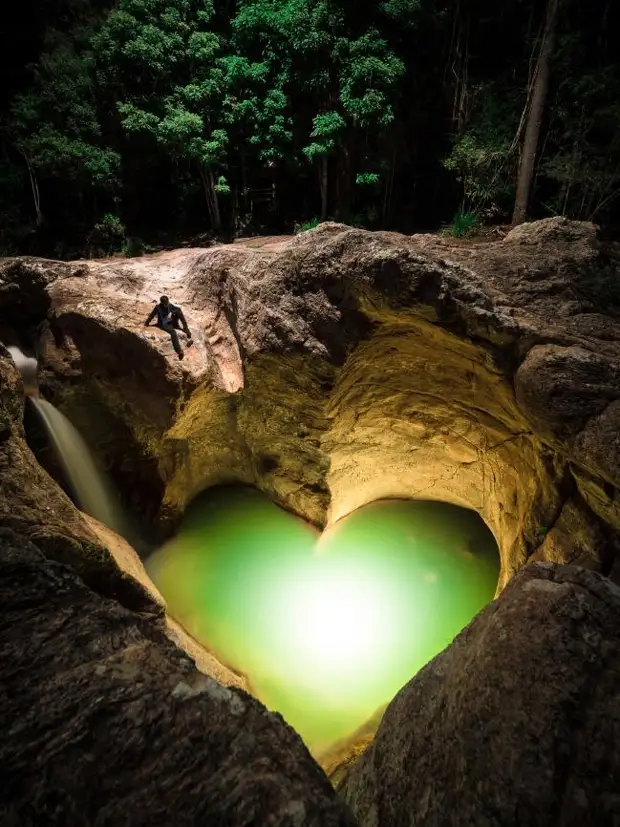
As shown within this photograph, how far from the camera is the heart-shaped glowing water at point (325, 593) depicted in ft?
22.5

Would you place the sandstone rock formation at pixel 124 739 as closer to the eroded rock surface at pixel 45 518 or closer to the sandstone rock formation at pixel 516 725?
the sandstone rock formation at pixel 516 725

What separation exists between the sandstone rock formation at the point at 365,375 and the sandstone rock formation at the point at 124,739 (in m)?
3.44

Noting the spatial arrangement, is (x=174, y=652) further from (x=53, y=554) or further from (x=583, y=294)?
(x=583, y=294)

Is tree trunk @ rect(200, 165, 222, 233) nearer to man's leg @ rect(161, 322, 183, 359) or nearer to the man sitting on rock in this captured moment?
the man sitting on rock

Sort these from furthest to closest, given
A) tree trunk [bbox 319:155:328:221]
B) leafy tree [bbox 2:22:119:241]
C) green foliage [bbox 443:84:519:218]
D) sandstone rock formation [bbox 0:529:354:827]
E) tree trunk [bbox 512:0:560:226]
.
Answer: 1. tree trunk [bbox 319:155:328:221]
2. leafy tree [bbox 2:22:119:241]
3. green foliage [bbox 443:84:519:218]
4. tree trunk [bbox 512:0:560:226]
5. sandstone rock formation [bbox 0:529:354:827]

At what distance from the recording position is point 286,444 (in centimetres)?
878

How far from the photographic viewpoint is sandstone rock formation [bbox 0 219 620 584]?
4.75 metres

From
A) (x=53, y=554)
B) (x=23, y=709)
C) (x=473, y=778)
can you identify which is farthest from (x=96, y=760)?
(x=53, y=554)

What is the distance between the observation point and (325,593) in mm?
8266

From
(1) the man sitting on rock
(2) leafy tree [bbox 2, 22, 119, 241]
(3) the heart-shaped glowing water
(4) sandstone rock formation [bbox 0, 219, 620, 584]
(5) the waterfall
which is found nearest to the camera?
(4) sandstone rock formation [bbox 0, 219, 620, 584]

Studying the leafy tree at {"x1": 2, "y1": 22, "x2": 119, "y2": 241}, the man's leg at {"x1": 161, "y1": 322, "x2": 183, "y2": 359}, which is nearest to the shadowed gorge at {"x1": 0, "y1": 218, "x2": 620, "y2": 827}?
the man's leg at {"x1": 161, "y1": 322, "x2": 183, "y2": 359}

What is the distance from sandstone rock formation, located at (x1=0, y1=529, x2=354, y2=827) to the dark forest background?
40.7 feet

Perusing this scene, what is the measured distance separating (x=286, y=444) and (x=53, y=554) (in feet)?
17.4

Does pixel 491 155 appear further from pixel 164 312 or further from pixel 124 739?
pixel 124 739
